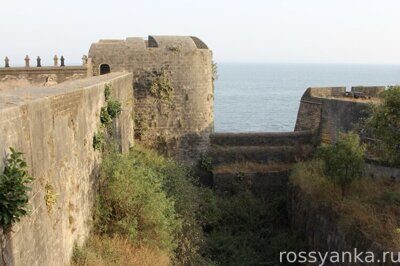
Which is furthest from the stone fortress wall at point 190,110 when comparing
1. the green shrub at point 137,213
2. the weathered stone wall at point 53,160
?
the weathered stone wall at point 53,160

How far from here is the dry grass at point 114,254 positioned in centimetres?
829

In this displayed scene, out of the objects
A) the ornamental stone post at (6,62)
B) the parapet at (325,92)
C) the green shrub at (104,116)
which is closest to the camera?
the green shrub at (104,116)

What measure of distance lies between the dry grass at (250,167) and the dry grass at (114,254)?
30.8ft

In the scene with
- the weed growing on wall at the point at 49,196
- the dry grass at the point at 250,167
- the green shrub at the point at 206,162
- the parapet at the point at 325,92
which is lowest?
the dry grass at the point at 250,167

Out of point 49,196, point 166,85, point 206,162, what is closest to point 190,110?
point 166,85

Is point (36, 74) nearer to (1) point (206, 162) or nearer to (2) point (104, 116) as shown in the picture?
(1) point (206, 162)

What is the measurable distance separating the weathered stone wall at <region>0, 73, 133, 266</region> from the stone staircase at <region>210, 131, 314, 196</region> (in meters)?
9.29

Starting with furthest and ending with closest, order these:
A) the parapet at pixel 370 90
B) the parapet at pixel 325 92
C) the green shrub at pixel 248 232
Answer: the parapet at pixel 325 92 → the parapet at pixel 370 90 → the green shrub at pixel 248 232

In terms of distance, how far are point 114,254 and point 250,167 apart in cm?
1152

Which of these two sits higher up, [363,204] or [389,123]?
[389,123]

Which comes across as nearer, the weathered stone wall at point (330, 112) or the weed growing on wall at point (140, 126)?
the weathered stone wall at point (330, 112)

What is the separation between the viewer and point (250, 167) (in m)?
19.9

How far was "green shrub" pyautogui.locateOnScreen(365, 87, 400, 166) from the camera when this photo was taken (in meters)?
14.4

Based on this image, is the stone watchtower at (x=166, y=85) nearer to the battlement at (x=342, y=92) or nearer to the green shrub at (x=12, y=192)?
the battlement at (x=342, y=92)
